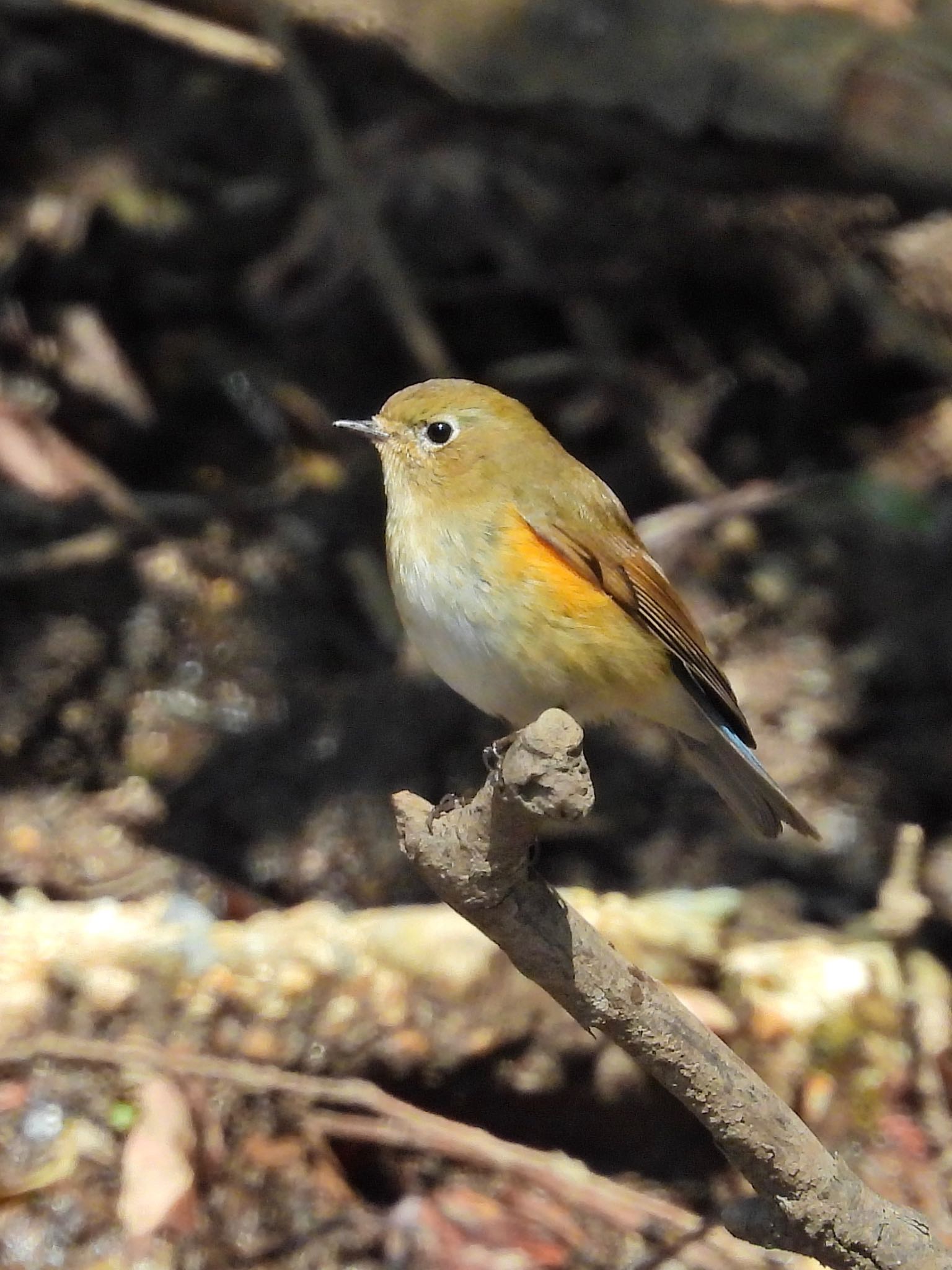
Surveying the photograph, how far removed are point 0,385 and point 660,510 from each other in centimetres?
232

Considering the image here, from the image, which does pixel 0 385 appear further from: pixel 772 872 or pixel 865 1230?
pixel 865 1230

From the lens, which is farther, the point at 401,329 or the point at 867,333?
the point at 867,333

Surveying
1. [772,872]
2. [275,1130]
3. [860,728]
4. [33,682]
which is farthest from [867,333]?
[275,1130]

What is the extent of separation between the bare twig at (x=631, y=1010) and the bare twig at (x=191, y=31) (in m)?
3.54

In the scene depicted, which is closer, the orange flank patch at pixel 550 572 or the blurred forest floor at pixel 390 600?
the orange flank patch at pixel 550 572

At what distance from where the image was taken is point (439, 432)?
356 cm

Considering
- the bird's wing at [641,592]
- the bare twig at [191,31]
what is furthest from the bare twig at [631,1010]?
the bare twig at [191,31]

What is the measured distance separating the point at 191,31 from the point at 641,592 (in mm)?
2884

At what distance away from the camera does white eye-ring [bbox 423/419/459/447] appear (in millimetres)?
3553

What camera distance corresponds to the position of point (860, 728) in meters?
5.18

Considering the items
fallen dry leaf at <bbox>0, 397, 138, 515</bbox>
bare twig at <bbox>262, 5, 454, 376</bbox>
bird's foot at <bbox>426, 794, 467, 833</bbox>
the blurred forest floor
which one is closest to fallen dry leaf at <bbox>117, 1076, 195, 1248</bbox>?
the blurred forest floor

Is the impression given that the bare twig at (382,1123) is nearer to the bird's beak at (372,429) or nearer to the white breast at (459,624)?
the white breast at (459,624)

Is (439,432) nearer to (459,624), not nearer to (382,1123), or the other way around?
(459,624)

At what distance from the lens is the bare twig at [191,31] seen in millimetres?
5211
